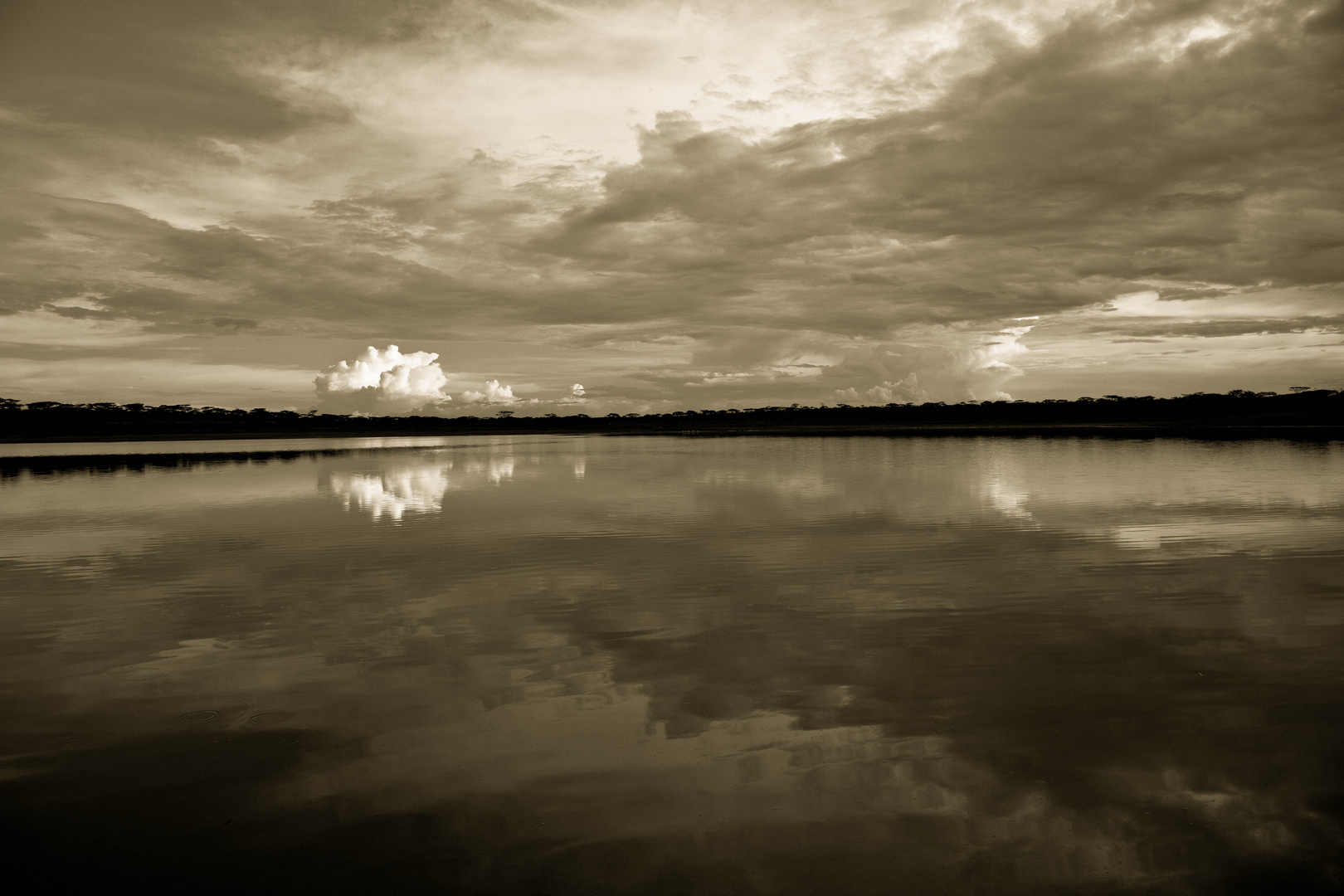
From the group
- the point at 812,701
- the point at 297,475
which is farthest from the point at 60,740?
the point at 297,475

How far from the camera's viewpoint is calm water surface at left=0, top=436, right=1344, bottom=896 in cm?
635

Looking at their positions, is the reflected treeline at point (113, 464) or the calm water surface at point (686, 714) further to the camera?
the reflected treeline at point (113, 464)

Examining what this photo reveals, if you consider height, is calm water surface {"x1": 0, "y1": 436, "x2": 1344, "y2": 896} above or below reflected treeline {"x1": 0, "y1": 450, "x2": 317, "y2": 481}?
below

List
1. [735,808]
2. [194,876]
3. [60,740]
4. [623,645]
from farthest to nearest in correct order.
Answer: [623,645]
[60,740]
[735,808]
[194,876]

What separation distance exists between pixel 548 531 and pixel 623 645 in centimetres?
1210

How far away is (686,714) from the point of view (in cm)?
916

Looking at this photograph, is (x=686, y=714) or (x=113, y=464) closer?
(x=686, y=714)

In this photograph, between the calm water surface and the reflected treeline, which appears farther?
the reflected treeline

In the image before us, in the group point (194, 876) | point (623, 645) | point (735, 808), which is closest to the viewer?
point (194, 876)

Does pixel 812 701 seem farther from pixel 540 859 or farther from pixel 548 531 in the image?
pixel 548 531

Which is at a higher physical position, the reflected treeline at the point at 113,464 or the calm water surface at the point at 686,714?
the reflected treeline at the point at 113,464

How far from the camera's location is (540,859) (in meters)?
6.31

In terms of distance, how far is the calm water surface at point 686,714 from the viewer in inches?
250

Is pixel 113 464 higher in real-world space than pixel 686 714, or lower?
higher
